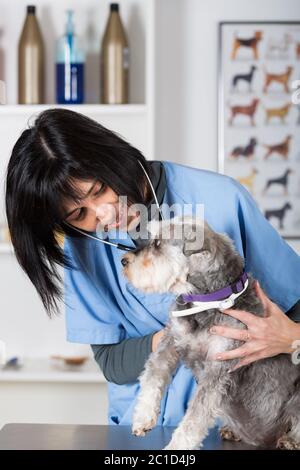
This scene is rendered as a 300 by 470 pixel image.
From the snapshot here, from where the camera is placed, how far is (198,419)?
39.4 inches

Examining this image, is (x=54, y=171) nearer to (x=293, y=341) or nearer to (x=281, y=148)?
(x=293, y=341)

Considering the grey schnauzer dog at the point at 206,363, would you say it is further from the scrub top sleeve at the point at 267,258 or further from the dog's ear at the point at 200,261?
the scrub top sleeve at the point at 267,258

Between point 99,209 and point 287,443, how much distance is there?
17.4 inches

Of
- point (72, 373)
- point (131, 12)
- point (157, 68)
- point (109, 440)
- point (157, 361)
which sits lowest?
point (72, 373)

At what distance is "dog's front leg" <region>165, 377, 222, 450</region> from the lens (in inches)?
39.3

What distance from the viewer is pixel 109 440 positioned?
1102 mm

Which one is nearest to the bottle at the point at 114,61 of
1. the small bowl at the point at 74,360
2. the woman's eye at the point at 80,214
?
the small bowl at the point at 74,360

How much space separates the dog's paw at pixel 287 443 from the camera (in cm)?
107

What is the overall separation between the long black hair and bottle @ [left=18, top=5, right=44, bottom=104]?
121 cm

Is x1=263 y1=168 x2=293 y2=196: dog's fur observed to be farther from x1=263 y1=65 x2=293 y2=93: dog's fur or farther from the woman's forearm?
the woman's forearm

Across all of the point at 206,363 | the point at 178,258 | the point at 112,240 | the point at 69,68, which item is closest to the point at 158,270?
the point at 178,258
